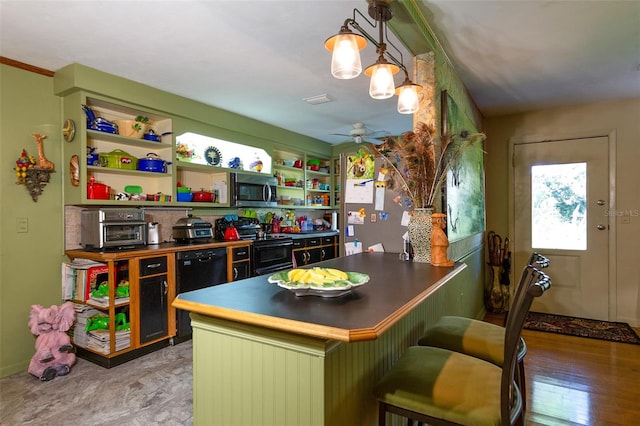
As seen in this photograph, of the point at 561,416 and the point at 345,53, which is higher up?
the point at 345,53

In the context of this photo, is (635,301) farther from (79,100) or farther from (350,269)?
(79,100)

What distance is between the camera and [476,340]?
5.41 feet

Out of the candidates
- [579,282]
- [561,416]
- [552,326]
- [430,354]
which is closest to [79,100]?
[430,354]

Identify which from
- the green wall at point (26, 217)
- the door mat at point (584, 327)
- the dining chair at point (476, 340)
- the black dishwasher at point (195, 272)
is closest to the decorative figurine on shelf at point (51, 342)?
the green wall at point (26, 217)

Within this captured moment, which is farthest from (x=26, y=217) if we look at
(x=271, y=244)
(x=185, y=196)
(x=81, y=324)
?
(x=271, y=244)

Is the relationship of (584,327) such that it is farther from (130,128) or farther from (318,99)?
(130,128)

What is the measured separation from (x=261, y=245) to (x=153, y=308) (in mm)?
1403

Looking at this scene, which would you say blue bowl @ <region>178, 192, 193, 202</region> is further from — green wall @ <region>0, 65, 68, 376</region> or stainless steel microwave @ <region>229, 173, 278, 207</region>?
green wall @ <region>0, 65, 68, 376</region>

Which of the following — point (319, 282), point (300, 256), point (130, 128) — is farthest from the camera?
point (300, 256)

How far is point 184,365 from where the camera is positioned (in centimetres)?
282

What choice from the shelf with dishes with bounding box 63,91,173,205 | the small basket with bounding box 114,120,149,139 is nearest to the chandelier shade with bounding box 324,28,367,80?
the shelf with dishes with bounding box 63,91,173,205

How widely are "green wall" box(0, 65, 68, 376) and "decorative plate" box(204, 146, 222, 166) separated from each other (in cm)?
151

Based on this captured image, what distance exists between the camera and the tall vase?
2.09 m

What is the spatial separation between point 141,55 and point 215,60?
1.85 ft
